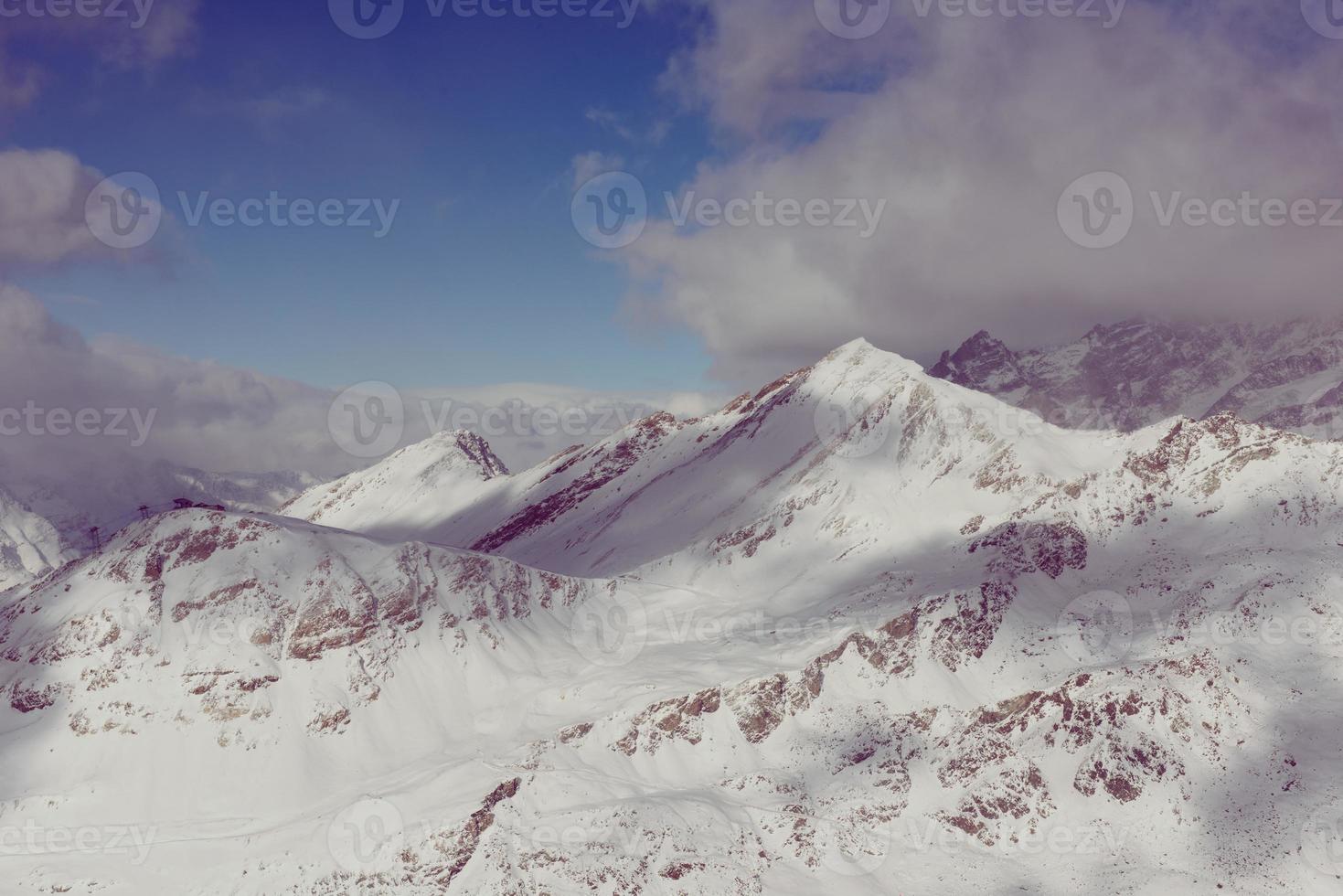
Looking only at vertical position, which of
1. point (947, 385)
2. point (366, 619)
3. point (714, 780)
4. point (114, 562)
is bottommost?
point (714, 780)

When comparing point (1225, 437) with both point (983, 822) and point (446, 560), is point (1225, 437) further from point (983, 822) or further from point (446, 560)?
point (446, 560)

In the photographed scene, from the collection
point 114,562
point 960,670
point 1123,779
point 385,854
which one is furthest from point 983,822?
point 114,562

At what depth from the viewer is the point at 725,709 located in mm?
94188

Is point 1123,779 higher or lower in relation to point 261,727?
lower

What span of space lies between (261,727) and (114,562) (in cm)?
3487

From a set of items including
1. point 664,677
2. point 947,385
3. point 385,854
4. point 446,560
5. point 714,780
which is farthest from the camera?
point 947,385

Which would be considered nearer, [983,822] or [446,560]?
[983,822]

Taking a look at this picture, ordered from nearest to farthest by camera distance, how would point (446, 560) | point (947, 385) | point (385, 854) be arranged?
point (385, 854)
point (446, 560)
point (947, 385)

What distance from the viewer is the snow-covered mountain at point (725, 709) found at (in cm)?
7012

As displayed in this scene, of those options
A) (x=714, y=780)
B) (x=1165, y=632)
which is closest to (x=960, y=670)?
(x=1165, y=632)

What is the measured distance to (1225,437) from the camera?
127 meters

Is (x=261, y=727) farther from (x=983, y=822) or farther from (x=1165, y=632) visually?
(x=1165, y=632)

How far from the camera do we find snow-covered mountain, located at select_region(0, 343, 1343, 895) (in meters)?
70.1

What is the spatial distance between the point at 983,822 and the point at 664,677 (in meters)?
42.1
